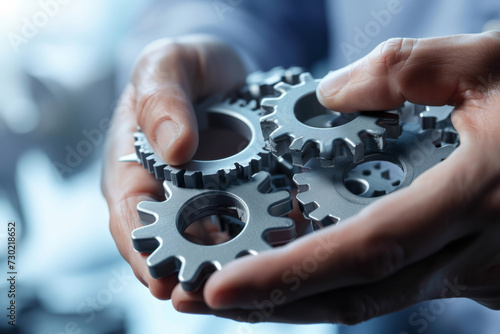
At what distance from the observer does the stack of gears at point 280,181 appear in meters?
1.86

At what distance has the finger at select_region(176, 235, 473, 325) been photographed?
1627 mm

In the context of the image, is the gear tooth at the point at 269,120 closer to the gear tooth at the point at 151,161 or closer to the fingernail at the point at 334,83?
the fingernail at the point at 334,83

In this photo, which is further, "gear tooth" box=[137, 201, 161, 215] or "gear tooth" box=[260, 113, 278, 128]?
"gear tooth" box=[260, 113, 278, 128]

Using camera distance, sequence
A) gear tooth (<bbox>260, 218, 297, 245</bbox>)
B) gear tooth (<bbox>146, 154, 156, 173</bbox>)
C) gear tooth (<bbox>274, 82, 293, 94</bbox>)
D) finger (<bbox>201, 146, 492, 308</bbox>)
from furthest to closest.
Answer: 1. gear tooth (<bbox>274, 82, 293, 94</bbox>)
2. gear tooth (<bbox>146, 154, 156, 173</bbox>)
3. gear tooth (<bbox>260, 218, 297, 245</bbox>)
4. finger (<bbox>201, 146, 492, 308</bbox>)

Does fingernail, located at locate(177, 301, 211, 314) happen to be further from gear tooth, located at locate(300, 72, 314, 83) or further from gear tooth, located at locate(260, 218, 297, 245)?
gear tooth, located at locate(300, 72, 314, 83)

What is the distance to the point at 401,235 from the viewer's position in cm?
149

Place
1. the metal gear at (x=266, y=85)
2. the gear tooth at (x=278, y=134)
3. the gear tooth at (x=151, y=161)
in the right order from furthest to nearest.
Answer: the metal gear at (x=266, y=85)
the gear tooth at (x=151, y=161)
the gear tooth at (x=278, y=134)

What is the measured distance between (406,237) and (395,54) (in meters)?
0.82

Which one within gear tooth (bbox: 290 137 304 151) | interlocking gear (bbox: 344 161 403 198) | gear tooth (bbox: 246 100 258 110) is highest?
gear tooth (bbox: 290 137 304 151)

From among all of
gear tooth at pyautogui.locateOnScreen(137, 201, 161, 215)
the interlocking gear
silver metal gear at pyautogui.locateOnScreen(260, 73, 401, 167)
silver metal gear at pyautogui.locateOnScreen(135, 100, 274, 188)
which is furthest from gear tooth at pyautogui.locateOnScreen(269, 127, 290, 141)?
gear tooth at pyautogui.locateOnScreen(137, 201, 161, 215)

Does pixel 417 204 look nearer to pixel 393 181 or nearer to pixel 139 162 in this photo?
pixel 393 181

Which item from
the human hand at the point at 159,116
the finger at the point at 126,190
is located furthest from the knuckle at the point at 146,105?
the finger at the point at 126,190

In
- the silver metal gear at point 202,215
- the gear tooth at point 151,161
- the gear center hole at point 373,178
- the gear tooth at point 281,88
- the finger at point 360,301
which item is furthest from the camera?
the gear tooth at point 281,88

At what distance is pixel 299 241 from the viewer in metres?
1.53
